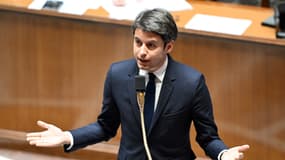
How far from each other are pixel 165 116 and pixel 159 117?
0.07 feet

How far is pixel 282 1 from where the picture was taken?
335 centimetres

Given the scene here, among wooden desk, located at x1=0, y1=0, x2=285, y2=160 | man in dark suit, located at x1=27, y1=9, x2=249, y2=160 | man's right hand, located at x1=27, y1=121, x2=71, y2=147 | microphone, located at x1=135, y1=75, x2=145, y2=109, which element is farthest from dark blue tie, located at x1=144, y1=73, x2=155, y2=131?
wooden desk, located at x1=0, y1=0, x2=285, y2=160

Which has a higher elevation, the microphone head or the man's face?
the man's face

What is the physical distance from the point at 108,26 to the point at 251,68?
0.73 metres

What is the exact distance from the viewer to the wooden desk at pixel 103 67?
11.0 feet

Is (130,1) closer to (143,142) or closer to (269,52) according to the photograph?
(269,52)

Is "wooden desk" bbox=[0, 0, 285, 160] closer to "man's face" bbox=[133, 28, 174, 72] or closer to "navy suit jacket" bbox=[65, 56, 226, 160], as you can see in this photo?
"navy suit jacket" bbox=[65, 56, 226, 160]

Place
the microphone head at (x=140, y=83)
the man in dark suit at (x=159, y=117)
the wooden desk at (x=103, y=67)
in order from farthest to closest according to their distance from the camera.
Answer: the wooden desk at (x=103, y=67) → the man in dark suit at (x=159, y=117) → the microphone head at (x=140, y=83)

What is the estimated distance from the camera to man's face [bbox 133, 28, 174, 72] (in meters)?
2.10

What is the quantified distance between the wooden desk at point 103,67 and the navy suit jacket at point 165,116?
3.71 feet

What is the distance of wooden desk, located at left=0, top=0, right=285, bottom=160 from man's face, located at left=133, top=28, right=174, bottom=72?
1.26 metres

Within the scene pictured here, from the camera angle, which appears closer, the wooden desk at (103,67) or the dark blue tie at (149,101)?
the dark blue tie at (149,101)

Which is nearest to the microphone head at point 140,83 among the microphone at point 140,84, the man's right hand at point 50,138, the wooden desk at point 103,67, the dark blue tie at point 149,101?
the microphone at point 140,84

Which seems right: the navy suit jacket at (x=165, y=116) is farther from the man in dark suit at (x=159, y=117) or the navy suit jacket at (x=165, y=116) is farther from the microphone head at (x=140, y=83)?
the microphone head at (x=140, y=83)
